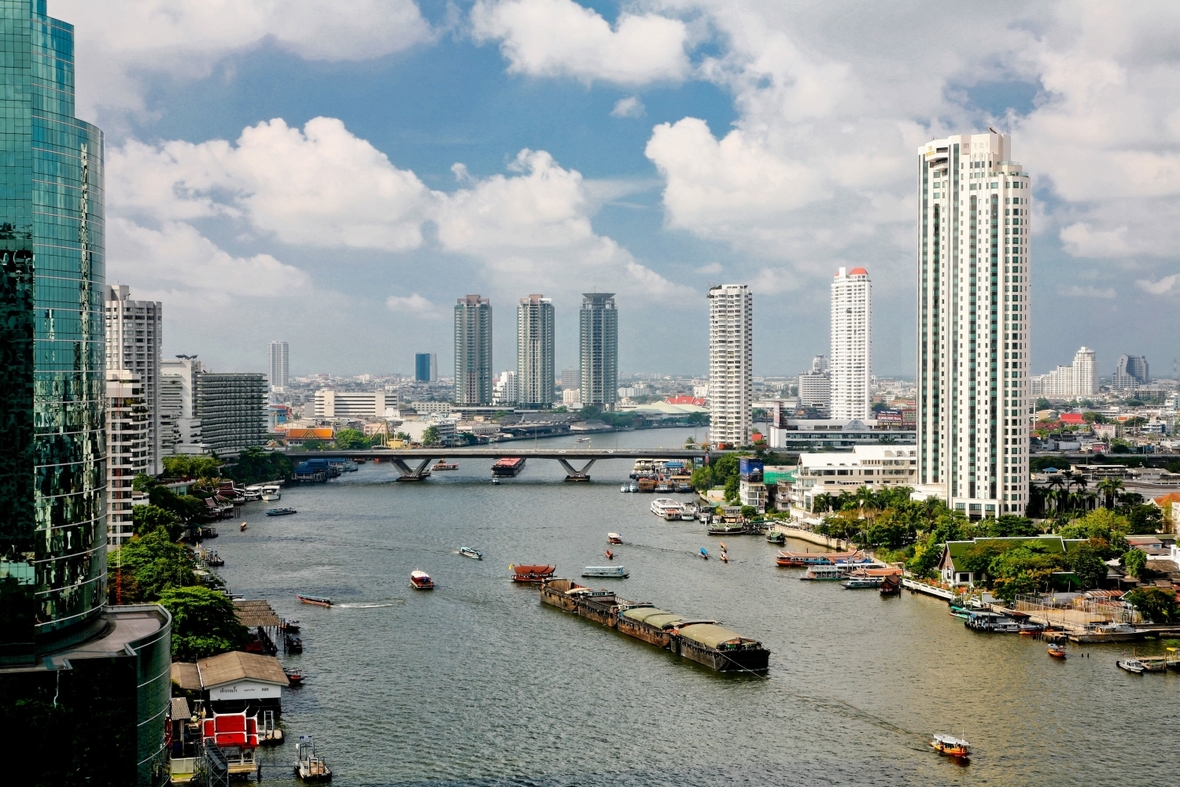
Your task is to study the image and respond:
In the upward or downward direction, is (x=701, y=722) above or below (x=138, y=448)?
below

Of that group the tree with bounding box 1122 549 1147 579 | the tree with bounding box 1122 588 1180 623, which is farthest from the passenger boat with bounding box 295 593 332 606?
the tree with bounding box 1122 549 1147 579

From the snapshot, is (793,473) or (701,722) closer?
(701,722)

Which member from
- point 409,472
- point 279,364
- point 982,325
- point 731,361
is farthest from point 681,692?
point 279,364

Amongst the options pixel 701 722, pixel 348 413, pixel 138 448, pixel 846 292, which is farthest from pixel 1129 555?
pixel 348 413

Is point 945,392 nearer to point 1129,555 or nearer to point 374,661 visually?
point 1129,555

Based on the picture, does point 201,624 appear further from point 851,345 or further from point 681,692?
point 851,345

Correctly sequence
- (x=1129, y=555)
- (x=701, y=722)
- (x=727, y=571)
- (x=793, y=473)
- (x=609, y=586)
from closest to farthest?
(x=701, y=722) < (x=1129, y=555) < (x=609, y=586) < (x=727, y=571) < (x=793, y=473)

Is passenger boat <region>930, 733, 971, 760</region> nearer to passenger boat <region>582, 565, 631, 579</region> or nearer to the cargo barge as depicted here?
passenger boat <region>582, 565, 631, 579</region>

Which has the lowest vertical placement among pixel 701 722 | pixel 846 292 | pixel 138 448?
pixel 701 722

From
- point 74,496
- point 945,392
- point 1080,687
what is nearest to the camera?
point 74,496
